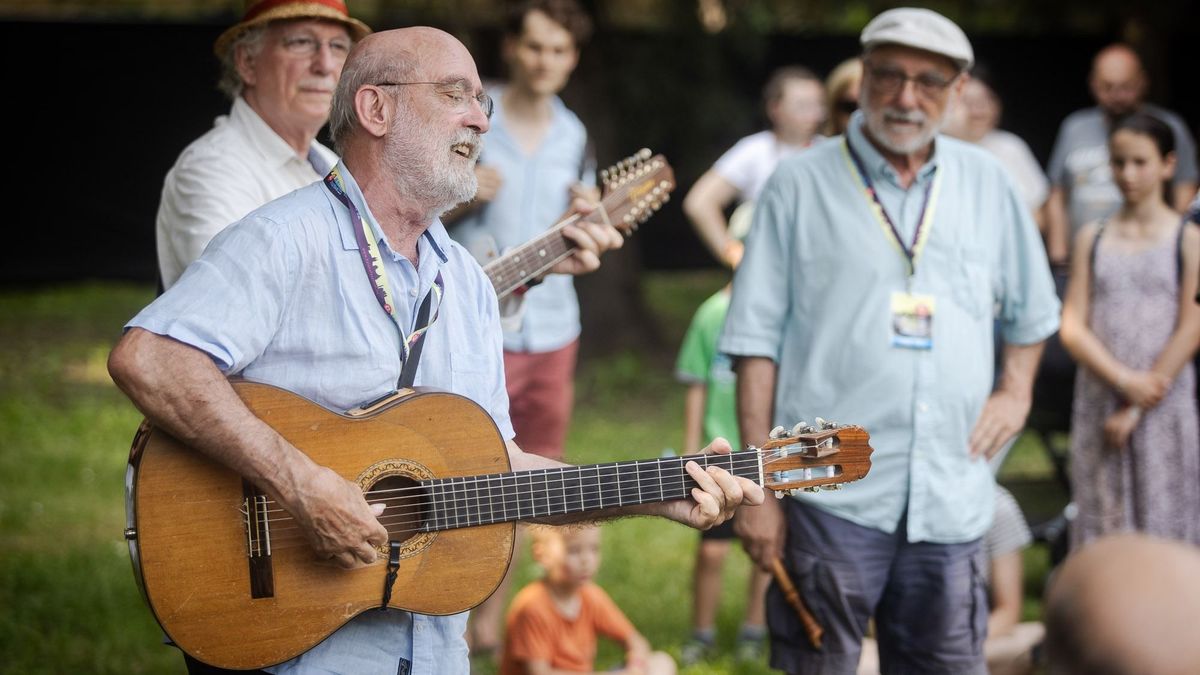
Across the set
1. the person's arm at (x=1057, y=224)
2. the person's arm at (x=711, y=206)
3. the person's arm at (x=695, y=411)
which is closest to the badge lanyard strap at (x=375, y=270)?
the person's arm at (x=695, y=411)

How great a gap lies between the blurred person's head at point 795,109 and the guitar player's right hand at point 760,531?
372 cm

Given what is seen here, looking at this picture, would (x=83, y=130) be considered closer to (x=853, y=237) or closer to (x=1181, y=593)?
(x=853, y=237)

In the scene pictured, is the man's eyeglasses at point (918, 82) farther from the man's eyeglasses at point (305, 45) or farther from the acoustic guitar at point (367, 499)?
the man's eyeglasses at point (305, 45)

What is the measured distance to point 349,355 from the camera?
A: 311cm

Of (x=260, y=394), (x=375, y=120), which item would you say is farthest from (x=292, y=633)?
(x=375, y=120)

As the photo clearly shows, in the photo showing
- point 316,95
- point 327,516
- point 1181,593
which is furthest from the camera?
point 316,95

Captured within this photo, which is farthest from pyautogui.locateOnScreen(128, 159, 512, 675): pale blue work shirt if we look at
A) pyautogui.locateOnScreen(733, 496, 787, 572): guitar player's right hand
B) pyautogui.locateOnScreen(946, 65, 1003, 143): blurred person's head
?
pyautogui.locateOnScreen(946, 65, 1003, 143): blurred person's head

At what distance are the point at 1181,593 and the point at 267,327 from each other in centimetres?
190

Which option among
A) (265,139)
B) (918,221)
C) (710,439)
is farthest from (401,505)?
(710,439)

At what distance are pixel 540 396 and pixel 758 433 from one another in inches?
73.1

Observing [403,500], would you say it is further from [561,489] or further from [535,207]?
[535,207]

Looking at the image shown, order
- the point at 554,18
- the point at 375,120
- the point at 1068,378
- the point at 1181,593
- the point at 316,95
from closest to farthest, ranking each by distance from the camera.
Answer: the point at 1181,593, the point at 375,120, the point at 316,95, the point at 554,18, the point at 1068,378

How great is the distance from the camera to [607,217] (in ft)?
14.9

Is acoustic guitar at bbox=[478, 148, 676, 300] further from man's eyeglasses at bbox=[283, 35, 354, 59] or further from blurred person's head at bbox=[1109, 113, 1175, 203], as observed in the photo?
blurred person's head at bbox=[1109, 113, 1175, 203]
